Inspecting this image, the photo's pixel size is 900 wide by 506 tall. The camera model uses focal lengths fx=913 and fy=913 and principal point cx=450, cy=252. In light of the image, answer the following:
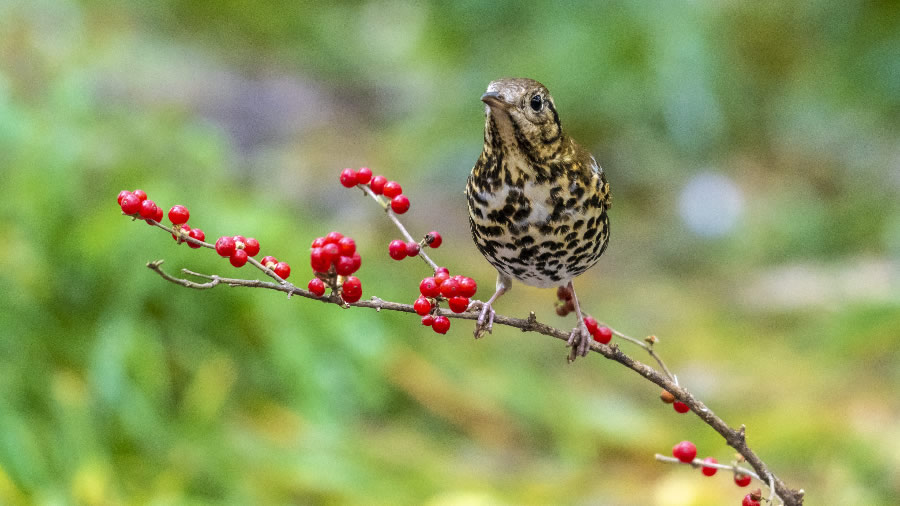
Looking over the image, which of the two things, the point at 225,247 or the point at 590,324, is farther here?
the point at 590,324

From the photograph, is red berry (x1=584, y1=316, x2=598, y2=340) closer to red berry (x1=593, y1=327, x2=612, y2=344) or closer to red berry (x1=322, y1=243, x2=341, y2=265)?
red berry (x1=593, y1=327, x2=612, y2=344)

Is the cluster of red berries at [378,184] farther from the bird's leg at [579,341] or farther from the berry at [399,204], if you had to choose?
the bird's leg at [579,341]

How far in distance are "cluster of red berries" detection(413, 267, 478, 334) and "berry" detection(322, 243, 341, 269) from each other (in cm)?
8

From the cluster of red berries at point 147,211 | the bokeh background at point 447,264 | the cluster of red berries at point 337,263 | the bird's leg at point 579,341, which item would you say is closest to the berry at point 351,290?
the cluster of red berries at point 337,263

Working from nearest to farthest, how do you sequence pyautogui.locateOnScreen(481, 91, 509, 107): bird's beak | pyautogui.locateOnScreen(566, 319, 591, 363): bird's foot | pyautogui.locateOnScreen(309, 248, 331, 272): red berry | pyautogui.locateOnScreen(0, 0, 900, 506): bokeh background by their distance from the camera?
pyautogui.locateOnScreen(309, 248, 331, 272): red berry, pyautogui.locateOnScreen(481, 91, 509, 107): bird's beak, pyautogui.locateOnScreen(566, 319, 591, 363): bird's foot, pyautogui.locateOnScreen(0, 0, 900, 506): bokeh background

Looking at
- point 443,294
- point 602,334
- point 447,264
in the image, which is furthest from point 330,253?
point 447,264

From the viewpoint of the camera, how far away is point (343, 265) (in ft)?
1.97

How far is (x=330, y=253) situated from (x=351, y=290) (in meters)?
0.04

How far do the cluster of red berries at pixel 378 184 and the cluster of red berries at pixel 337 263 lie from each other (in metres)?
0.10

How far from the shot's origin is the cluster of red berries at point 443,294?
65 centimetres

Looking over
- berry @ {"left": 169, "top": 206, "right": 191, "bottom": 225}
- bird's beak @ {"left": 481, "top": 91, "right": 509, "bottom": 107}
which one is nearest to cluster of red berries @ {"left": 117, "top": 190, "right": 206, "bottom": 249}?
berry @ {"left": 169, "top": 206, "right": 191, "bottom": 225}

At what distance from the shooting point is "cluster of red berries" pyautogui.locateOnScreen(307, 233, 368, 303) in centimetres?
58

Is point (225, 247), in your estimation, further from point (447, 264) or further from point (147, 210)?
point (447, 264)

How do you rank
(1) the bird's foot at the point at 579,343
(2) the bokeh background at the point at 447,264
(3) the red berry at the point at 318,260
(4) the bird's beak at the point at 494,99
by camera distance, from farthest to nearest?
1. (2) the bokeh background at the point at 447,264
2. (1) the bird's foot at the point at 579,343
3. (4) the bird's beak at the point at 494,99
4. (3) the red berry at the point at 318,260
